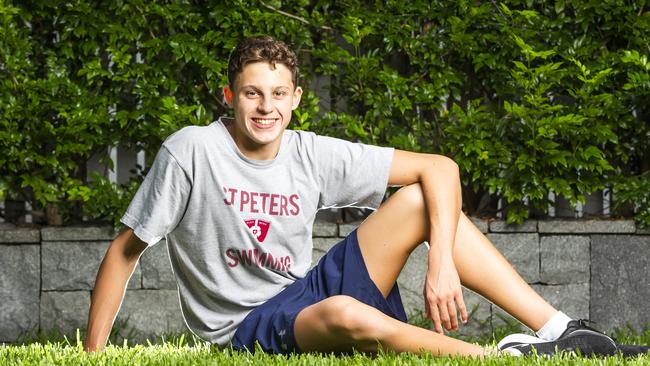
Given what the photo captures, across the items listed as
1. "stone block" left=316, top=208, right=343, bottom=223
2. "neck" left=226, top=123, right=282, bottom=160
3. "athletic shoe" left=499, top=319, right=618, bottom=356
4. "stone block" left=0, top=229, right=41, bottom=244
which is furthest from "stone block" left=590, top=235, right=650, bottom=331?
"stone block" left=0, top=229, right=41, bottom=244

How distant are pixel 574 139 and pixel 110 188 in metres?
2.37

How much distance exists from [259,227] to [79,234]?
197cm

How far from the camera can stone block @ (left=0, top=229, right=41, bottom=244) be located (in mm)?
5172

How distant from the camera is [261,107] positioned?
3.44 metres

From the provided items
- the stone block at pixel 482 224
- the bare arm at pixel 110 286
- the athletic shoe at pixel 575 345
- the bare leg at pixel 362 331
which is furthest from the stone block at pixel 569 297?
the bare arm at pixel 110 286

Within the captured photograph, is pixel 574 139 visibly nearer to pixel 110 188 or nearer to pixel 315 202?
pixel 315 202

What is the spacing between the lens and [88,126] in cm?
520

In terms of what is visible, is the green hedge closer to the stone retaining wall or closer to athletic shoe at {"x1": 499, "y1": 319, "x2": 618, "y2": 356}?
the stone retaining wall

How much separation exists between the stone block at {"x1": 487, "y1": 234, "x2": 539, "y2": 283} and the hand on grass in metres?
1.98

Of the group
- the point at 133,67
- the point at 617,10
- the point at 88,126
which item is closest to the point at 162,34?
the point at 133,67

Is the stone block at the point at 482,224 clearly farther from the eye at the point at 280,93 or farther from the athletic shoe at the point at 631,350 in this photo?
the eye at the point at 280,93

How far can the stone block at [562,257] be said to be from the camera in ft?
17.2

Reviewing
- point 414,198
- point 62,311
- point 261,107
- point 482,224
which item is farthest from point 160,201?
point 482,224

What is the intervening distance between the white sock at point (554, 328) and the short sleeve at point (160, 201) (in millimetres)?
1309
